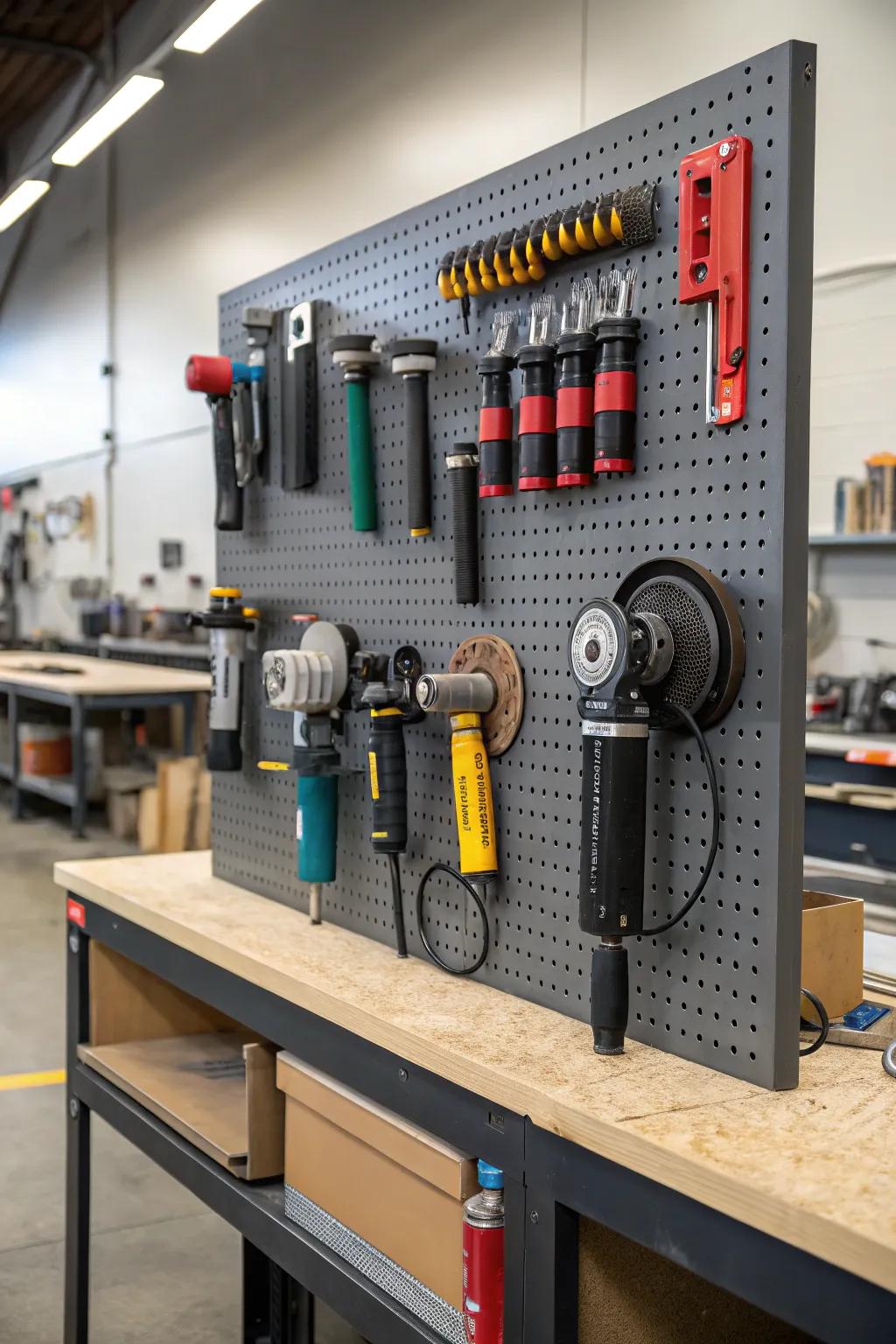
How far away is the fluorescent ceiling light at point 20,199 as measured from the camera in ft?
23.0

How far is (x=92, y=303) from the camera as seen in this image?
8.83 m

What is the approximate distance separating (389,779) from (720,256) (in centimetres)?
70

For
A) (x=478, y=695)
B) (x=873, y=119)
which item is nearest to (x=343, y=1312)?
(x=478, y=695)

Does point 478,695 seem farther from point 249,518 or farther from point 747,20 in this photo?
point 747,20

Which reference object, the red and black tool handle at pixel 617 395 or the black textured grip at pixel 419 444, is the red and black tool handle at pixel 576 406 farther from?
the black textured grip at pixel 419 444

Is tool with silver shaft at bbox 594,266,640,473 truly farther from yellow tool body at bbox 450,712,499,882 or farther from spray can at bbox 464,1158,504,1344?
spray can at bbox 464,1158,504,1344

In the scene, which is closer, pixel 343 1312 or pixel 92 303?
pixel 343 1312

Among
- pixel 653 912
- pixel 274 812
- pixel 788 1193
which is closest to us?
pixel 788 1193

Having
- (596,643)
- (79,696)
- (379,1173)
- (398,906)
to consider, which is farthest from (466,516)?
(79,696)

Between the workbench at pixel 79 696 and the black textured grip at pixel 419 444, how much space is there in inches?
179

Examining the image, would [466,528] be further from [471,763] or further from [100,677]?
[100,677]

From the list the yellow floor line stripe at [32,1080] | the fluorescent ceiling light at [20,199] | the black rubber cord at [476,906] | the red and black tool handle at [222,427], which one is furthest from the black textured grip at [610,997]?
the fluorescent ceiling light at [20,199]

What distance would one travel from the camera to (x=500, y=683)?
1.37 metres

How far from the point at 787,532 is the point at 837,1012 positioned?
50 cm
